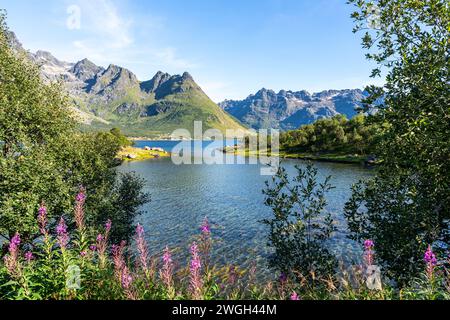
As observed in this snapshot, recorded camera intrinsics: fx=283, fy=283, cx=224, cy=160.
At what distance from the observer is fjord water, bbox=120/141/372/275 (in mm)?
35500

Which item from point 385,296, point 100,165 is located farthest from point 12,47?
point 385,296

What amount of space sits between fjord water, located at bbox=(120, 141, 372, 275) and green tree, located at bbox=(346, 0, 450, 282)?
497 centimetres

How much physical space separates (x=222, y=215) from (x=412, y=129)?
43.5 metres

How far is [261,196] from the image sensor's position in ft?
218

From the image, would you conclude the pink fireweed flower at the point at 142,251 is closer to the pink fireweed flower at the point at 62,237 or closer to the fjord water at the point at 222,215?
the pink fireweed flower at the point at 62,237

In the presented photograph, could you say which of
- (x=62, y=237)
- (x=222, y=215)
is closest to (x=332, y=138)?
(x=222, y=215)

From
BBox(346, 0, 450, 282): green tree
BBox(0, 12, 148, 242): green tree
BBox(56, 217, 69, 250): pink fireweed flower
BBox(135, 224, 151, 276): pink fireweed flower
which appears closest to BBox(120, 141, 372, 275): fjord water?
BBox(346, 0, 450, 282): green tree

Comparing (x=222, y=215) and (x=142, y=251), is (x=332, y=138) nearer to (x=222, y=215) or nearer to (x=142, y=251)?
(x=222, y=215)

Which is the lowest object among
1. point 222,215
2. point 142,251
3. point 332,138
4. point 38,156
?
point 222,215

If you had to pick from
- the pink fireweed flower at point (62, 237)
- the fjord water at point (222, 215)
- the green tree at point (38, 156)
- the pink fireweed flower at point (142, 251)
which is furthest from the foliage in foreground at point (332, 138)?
the pink fireweed flower at point (62, 237)

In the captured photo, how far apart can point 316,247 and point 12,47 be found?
28.0 meters

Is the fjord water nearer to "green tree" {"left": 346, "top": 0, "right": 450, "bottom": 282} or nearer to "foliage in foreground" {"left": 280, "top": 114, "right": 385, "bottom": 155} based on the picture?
"green tree" {"left": 346, "top": 0, "right": 450, "bottom": 282}

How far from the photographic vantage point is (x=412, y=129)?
11172 mm
